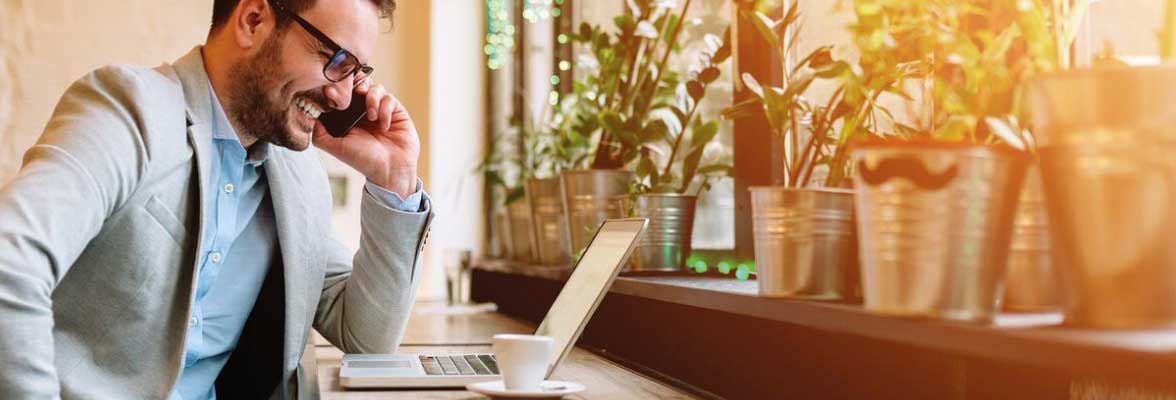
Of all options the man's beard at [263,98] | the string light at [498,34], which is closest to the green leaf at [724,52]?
the man's beard at [263,98]

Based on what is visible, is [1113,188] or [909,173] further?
[909,173]

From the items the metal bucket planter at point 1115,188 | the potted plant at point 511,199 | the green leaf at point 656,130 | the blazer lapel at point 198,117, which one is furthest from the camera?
the potted plant at point 511,199

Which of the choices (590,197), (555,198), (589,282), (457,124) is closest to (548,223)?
(555,198)

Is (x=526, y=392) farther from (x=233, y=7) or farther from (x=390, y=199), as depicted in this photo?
(x=233, y=7)

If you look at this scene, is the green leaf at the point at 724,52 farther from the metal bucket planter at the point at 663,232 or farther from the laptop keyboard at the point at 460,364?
the laptop keyboard at the point at 460,364

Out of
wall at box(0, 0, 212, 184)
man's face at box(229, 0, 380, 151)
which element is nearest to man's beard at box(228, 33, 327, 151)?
man's face at box(229, 0, 380, 151)

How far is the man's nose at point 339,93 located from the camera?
→ 1816 mm

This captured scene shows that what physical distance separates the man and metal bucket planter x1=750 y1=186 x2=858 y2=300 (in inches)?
34.9

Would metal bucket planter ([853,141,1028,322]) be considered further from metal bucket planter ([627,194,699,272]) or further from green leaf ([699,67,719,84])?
green leaf ([699,67,719,84])

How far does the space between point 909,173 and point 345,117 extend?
132 centimetres

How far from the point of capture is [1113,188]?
0.76 metres

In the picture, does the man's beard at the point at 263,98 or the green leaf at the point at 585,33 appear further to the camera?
the green leaf at the point at 585,33

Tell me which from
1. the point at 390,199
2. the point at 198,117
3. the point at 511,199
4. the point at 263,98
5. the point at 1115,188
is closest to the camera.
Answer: the point at 1115,188

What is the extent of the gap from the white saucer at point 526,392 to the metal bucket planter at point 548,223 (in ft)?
4.20
